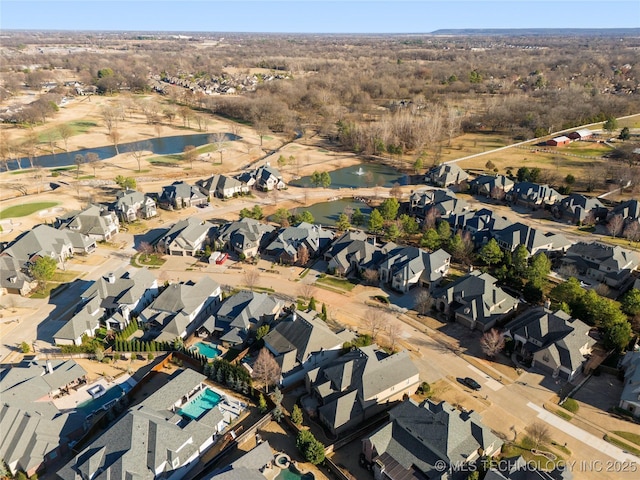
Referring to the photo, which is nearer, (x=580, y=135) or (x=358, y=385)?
(x=358, y=385)

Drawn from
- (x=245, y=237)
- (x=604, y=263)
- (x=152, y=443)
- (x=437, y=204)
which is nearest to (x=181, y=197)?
(x=245, y=237)

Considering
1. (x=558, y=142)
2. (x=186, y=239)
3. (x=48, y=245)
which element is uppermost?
(x=558, y=142)

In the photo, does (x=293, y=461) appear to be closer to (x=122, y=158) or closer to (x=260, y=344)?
(x=260, y=344)

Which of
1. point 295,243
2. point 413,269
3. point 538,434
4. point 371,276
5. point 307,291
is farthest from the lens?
point 295,243

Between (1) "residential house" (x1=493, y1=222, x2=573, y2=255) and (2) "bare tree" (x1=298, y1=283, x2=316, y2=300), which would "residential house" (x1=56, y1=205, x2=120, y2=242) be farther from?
(1) "residential house" (x1=493, y1=222, x2=573, y2=255)

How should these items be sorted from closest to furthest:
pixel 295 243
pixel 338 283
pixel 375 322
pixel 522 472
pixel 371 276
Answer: pixel 522 472 < pixel 375 322 < pixel 371 276 < pixel 338 283 < pixel 295 243

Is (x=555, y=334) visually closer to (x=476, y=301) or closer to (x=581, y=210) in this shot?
(x=476, y=301)
